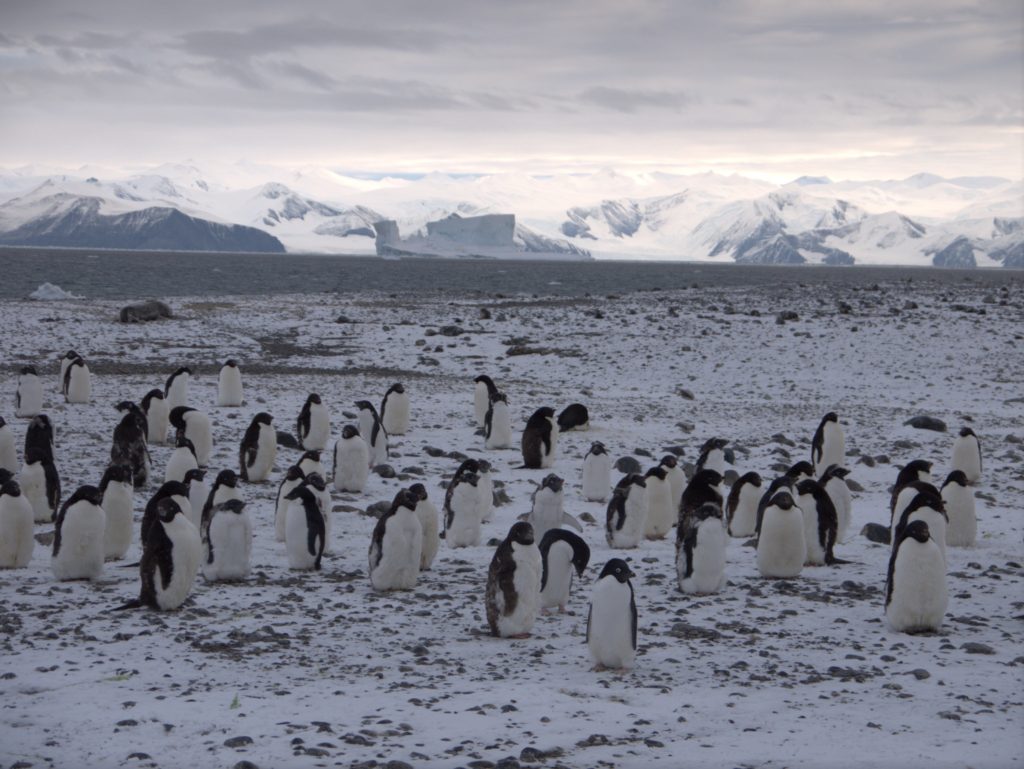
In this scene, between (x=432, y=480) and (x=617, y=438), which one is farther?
(x=617, y=438)

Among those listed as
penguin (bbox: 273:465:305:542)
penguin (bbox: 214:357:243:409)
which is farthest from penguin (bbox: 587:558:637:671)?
penguin (bbox: 214:357:243:409)

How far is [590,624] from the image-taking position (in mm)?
6422

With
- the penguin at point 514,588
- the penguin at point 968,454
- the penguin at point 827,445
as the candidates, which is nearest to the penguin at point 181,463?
the penguin at point 514,588

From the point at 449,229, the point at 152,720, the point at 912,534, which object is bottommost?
the point at 152,720

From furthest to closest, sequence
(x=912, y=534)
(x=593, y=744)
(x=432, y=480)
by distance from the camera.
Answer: (x=432, y=480), (x=912, y=534), (x=593, y=744)

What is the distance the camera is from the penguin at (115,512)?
28.4 ft

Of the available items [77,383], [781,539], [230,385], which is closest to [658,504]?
[781,539]

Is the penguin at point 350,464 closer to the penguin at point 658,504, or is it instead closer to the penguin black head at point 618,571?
the penguin at point 658,504

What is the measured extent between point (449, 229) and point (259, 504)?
528ft

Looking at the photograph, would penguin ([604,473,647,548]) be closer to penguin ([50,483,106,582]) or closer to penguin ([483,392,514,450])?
penguin ([50,483,106,582])

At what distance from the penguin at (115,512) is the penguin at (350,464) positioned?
2592mm

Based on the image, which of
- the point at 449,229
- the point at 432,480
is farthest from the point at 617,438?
the point at 449,229

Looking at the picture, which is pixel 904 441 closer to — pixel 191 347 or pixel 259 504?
pixel 259 504

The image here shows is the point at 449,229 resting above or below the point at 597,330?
above
